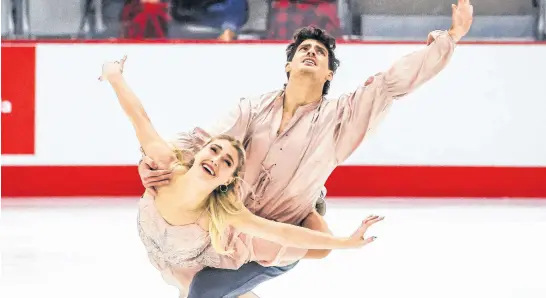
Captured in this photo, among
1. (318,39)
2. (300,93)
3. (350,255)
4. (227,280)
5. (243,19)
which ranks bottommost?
(350,255)

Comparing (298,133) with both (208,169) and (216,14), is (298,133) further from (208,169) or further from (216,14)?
(216,14)

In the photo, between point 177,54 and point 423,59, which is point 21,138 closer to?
point 177,54

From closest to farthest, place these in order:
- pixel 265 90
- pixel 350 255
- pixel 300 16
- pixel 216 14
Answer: pixel 350 255
pixel 300 16
pixel 216 14
pixel 265 90

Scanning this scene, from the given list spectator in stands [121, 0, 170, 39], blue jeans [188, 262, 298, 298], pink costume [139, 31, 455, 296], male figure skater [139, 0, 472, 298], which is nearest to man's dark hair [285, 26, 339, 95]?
male figure skater [139, 0, 472, 298]

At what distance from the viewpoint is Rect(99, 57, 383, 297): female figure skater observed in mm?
2773

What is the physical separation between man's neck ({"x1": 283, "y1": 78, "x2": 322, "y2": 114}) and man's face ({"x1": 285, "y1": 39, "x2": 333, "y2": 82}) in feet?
0.09

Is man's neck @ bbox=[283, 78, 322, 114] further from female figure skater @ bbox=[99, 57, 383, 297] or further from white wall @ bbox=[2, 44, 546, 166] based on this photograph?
white wall @ bbox=[2, 44, 546, 166]

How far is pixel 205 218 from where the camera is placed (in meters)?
2.88

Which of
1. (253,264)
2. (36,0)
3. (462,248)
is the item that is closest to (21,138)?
(36,0)

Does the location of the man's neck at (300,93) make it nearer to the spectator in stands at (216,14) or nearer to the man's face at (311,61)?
the man's face at (311,61)

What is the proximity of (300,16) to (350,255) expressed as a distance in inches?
90.6

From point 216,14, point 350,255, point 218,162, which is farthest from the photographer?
point 216,14

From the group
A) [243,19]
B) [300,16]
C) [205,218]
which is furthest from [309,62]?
[243,19]

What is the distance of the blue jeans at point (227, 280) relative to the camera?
2939mm
